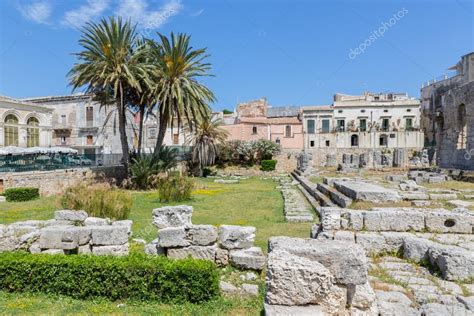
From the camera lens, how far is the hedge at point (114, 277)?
527 centimetres

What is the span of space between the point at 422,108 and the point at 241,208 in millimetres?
54098

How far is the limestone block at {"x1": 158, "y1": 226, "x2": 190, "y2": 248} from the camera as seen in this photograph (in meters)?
6.42

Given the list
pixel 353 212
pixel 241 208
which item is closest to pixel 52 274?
pixel 353 212

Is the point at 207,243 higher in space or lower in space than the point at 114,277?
higher

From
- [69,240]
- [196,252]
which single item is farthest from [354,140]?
[69,240]

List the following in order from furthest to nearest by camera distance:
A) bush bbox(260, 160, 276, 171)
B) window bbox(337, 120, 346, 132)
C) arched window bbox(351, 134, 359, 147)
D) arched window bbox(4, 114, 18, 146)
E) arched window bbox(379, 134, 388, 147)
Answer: window bbox(337, 120, 346, 132)
arched window bbox(351, 134, 359, 147)
arched window bbox(379, 134, 388, 147)
bush bbox(260, 160, 276, 171)
arched window bbox(4, 114, 18, 146)

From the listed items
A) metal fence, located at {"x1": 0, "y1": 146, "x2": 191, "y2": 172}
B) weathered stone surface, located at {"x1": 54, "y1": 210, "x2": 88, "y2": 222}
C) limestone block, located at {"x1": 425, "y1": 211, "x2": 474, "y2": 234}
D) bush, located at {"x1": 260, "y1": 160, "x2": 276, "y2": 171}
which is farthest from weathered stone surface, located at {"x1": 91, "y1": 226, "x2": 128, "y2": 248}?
bush, located at {"x1": 260, "y1": 160, "x2": 276, "y2": 171}

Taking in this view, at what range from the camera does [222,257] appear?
6457 millimetres

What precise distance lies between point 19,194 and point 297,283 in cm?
1729

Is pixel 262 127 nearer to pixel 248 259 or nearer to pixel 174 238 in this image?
pixel 174 238

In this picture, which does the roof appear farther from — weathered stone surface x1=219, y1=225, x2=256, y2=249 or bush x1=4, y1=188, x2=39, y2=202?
weathered stone surface x1=219, y1=225, x2=256, y2=249

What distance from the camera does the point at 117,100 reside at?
2177cm

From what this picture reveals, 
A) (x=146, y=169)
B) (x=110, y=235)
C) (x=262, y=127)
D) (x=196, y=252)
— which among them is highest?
(x=262, y=127)

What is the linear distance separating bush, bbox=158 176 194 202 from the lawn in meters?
0.51
